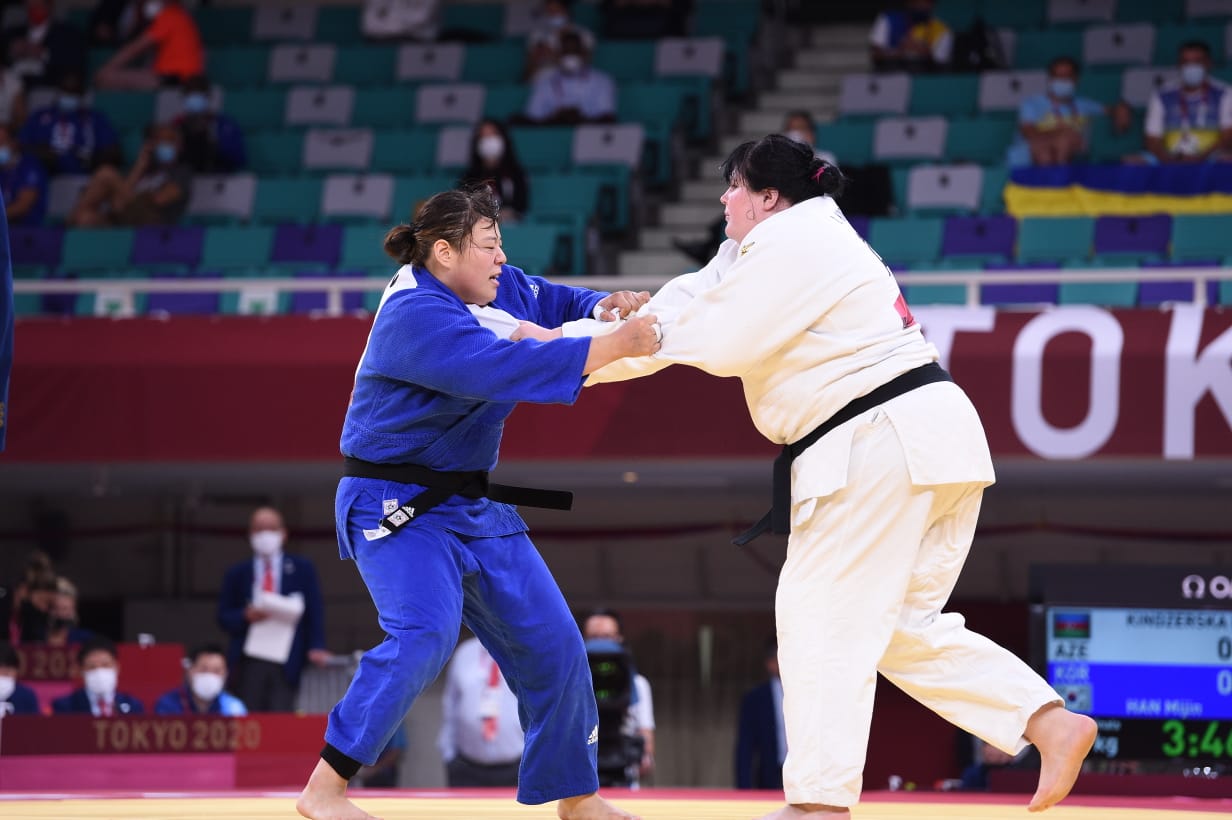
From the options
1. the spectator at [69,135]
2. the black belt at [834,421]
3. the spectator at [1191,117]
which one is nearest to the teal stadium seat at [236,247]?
the spectator at [69,135]

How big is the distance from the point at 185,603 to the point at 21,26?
5254 mm

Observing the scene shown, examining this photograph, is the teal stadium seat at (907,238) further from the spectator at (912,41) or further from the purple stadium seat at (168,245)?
the purple stadium seat at (168,245)

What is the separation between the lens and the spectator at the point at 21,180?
1213cm

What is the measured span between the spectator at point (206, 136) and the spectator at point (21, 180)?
1.03m

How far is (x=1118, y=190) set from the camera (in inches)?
415

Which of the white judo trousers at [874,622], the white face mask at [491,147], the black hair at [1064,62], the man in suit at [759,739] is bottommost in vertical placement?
the man in suit at [759,739]

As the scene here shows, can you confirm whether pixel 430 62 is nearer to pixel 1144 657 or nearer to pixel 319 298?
pixel 319 298

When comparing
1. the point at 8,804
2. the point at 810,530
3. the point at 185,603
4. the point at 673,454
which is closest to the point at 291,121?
the point at 185,603

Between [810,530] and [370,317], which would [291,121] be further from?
[810,530]

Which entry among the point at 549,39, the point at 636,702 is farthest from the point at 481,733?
the point at 549,39

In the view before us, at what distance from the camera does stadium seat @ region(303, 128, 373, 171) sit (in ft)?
41.1

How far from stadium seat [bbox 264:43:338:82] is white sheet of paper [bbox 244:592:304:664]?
5.97 metres

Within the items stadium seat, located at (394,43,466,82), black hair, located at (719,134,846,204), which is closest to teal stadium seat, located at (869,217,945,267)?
stadium seat, located at (394,43,466,82)

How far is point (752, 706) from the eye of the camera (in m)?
9.16
